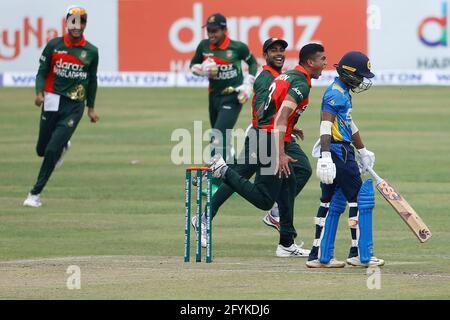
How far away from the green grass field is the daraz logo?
263 inches

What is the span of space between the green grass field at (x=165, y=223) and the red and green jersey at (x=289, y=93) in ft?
4.53

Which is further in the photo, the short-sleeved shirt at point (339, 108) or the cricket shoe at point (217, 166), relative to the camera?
the cricket shoe at point (217, 166)

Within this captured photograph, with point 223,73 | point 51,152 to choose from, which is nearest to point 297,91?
point 51,152

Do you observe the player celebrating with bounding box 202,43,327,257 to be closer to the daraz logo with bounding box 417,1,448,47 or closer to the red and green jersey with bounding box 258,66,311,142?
the red and green jersey with bounding box 258,66,311,142

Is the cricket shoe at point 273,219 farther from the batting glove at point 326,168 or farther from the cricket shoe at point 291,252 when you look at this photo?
the batting glove at point 326,168

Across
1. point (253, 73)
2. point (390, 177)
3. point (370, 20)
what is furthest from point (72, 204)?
point (370, 20)

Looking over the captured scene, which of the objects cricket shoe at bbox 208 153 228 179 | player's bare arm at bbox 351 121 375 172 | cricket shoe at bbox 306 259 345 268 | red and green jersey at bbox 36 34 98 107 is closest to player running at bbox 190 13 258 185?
red and green jersey at bbox 36 34 98 107

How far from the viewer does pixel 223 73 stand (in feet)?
65.1

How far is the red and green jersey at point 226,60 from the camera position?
19797 mm

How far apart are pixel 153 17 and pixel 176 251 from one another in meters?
26.2

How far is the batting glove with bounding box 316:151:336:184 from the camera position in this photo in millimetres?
12375

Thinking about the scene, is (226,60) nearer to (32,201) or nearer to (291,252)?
(32,201)

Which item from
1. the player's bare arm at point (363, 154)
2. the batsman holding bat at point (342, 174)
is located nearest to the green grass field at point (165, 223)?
the batsman holding bat at point (342, 174)

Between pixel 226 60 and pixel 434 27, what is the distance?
63.4 feet
